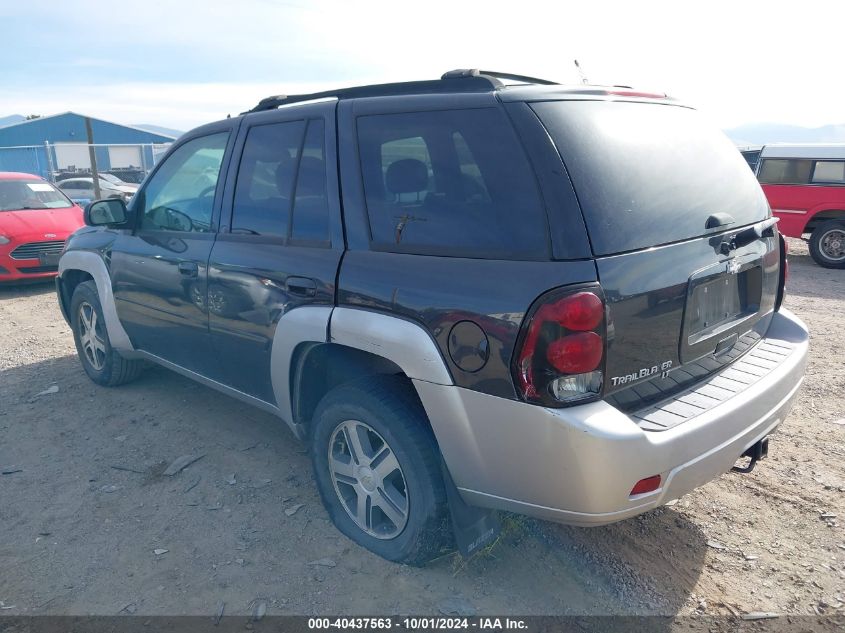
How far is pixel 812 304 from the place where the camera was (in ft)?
26.0

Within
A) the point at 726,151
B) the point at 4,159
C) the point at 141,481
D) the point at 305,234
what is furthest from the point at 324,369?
the point at 4,159

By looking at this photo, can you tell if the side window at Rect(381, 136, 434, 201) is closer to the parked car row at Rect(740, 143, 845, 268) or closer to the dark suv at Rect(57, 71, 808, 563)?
the dark suv at Rect(57, 71, 808, 563)

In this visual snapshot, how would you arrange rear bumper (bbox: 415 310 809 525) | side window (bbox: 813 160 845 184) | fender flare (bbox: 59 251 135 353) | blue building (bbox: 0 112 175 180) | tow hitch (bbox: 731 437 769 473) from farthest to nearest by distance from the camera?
blue building (bbox: 0 112 175 180) → side window (bbox: 813 160 845 184) → fender flare (bbox: 59 251 135 353) → tow hitch (bbox: 731 437 769 473) → rear bumper (bbox: 415 310 809 525)

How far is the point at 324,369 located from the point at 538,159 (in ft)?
5.01

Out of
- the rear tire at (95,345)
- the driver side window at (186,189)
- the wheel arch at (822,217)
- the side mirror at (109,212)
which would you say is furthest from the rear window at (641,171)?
the wheel arch at (822,217)

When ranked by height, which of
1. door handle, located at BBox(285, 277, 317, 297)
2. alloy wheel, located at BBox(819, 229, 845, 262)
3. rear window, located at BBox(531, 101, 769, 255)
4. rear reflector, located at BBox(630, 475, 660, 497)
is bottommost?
alloy wheel, located at BBox(819, 229, 845, 262)

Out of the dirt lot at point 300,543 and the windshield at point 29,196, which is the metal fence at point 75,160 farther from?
the dirt lot at point 300,543

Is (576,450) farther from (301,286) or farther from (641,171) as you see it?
(301,286)

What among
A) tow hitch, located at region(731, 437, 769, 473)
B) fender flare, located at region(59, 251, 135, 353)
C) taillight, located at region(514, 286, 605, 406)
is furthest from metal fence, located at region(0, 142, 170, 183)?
tow hitch, located at region(731, 437, 769, 473)

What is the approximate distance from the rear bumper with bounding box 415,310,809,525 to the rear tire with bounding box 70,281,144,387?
331cm

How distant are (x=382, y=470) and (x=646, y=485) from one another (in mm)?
1132

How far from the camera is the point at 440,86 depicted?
8.82ft

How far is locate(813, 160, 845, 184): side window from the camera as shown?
11.2m

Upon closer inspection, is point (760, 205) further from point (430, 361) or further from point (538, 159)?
point (430, 361)
